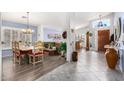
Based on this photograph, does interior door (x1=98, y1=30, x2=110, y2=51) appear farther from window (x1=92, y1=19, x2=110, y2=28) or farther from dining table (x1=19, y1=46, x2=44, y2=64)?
dining table (x1=19, y1=46, x2=44, y2=64)

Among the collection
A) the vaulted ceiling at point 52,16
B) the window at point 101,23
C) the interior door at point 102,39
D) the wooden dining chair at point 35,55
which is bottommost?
the wooden dining chair at point 35,55

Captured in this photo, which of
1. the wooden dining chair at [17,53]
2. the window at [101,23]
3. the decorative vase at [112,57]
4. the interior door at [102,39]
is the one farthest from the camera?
the window at [101,23]

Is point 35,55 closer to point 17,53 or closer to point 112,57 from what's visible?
point 17,53

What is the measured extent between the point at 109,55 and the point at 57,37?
7150 mm

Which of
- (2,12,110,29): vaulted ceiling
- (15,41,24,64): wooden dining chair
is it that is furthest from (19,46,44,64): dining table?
(2,12,110,29): vaulted ceiling

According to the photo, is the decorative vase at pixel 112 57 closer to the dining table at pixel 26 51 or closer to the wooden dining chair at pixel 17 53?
the dining table at pixel 26 51

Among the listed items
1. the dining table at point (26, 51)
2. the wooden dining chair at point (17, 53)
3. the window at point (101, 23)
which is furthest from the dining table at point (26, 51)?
the window at point (101, 23)

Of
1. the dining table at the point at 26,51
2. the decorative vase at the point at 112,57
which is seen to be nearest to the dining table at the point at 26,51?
the dining table at the point at 26,51

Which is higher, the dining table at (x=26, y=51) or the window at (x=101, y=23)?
the window at (x=101, y=23)

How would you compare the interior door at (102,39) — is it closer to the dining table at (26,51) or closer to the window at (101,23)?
the window at (101,23)

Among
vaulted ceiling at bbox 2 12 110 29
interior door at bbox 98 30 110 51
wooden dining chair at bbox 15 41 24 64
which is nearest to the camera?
wooden dining chair at bbox 15 41 24 64

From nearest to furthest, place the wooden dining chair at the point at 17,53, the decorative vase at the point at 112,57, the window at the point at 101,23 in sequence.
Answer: the decorative vase at the point at 112,57 < the wooden dining chair at the point at 17,53 < the window at the point at 101,23

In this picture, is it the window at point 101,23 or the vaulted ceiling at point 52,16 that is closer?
the vaulted ceiling at point 52,16
